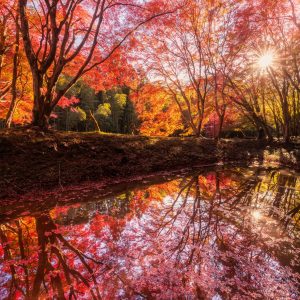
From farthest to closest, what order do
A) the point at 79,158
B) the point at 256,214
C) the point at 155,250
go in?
the point at 79,158 < the point at 256,214 < the point at 155,250

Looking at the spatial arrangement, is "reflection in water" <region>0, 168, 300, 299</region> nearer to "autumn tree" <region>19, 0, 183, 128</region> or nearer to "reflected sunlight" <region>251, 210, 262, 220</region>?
"reflected sunlight" <region>251, 210, 262, 220</region>

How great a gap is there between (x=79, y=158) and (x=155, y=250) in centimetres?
524

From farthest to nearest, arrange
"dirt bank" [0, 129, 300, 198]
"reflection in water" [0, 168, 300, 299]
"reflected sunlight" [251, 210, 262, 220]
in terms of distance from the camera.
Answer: "dirt bank" [0, 129, 300, 198] → "reflected sunlight" [251, 210, 262, 220] → "reflection in water" [0, 168, 300, 299]

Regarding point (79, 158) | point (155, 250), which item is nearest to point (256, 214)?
point (155, 250)

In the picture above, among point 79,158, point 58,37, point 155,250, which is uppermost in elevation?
point 58,37

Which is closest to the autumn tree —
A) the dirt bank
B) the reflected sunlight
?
the dirt bank

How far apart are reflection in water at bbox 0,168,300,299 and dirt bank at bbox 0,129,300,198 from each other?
1.93 meters

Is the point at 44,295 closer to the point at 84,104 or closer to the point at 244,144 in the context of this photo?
the point at 244,144

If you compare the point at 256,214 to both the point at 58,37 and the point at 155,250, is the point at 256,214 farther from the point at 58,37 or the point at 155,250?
the point at 58,37

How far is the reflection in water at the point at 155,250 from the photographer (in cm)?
265

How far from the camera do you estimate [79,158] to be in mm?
7926

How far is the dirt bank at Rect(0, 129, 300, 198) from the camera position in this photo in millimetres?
6578

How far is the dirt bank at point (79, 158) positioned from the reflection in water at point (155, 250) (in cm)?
193

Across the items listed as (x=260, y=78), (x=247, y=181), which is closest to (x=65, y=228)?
(x=247, y=181)
